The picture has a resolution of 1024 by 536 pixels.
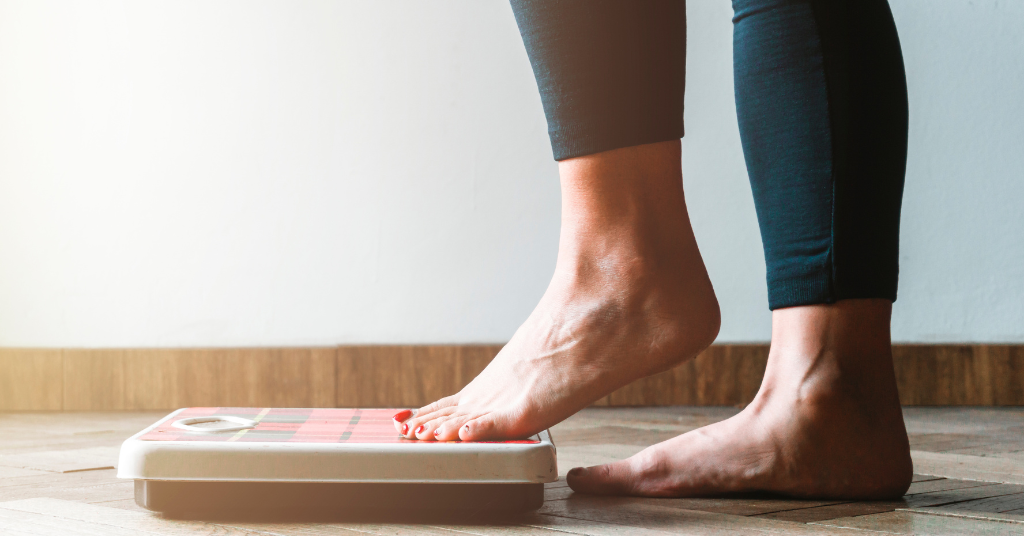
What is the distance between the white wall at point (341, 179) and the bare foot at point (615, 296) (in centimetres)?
79

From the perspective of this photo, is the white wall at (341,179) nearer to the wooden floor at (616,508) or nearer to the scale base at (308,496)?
the wooden floor at (616,508)

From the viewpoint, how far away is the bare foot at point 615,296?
→ 633mm

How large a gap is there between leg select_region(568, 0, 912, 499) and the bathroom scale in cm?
12

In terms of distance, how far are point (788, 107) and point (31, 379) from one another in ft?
4.21

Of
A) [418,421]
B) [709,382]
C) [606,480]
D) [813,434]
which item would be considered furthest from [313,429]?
[709,382]

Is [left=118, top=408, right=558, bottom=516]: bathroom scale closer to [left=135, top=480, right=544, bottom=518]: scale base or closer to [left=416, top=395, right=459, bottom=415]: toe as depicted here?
[left=135, top=480, right=544, bottom=518]: scale base

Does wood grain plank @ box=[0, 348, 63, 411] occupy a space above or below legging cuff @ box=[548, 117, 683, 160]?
below

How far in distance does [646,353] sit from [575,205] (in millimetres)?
121

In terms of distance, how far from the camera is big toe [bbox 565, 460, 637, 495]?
2.04 ft

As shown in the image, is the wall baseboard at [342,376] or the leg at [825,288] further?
the wall baseboard at [342,376]

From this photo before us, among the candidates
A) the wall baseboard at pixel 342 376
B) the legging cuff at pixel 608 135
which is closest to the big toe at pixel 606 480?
the legging cuff at pixel 608 135

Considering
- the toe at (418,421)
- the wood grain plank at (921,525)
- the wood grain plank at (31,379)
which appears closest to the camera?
the wood grain plank at (921,525)

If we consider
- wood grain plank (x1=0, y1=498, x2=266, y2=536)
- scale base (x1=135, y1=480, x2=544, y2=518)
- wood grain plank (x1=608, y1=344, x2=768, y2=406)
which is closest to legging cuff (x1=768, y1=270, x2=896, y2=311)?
scale base (x1=135, y1=480, x2=544, y2=518)

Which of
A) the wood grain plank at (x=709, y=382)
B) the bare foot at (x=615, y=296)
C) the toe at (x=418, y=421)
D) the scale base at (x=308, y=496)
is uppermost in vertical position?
the bare foot at (x=615, y=296)
